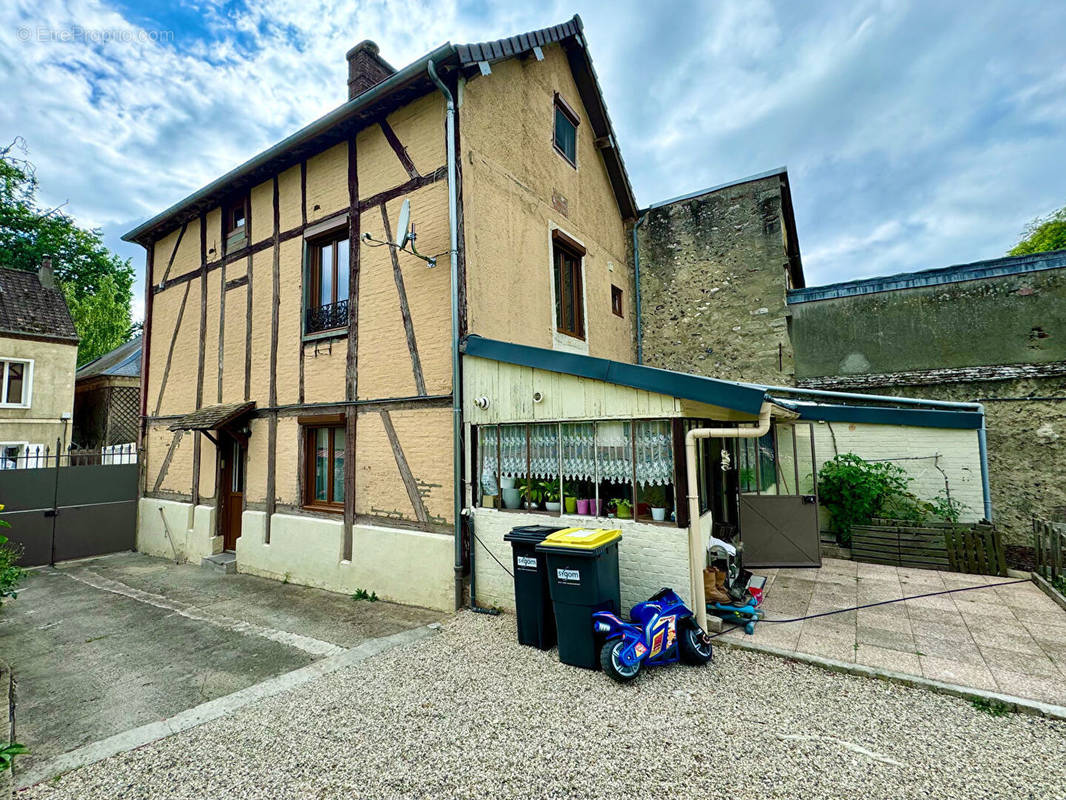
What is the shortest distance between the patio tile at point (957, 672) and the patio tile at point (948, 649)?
0.09 meters

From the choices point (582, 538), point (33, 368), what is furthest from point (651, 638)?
point (33, 368)

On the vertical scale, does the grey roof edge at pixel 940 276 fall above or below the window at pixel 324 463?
above

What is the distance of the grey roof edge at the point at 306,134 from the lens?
6004 mm

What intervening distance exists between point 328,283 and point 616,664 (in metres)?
6.98

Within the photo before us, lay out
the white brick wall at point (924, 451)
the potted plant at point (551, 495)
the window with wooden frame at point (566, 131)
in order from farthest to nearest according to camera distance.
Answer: the window with wooden frame at point (566, 131) < the white brick wall at point (924, 451) < the potted plant at point (551, 495)

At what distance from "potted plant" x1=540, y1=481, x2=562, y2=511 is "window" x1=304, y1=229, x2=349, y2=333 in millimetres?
4109

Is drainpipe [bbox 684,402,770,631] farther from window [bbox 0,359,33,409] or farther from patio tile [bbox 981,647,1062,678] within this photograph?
window [bbox 0,359,33,409]

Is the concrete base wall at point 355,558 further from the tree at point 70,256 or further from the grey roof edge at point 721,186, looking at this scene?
the tree at point 70,256

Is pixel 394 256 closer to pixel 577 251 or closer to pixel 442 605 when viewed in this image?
pixel 577 251

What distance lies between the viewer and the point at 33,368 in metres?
13.2

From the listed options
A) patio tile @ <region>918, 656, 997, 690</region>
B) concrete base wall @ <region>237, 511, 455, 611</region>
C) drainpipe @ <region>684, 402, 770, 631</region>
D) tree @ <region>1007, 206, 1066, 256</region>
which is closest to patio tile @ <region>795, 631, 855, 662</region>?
patio tile @ <region>918, 656, 997, 690</region>

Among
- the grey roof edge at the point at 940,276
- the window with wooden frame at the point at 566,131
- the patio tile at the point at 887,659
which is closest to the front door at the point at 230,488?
the window with wooden frame at the point at 566,131

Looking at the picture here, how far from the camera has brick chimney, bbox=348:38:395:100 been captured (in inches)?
330

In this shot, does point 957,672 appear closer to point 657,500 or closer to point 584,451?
point 657,500
